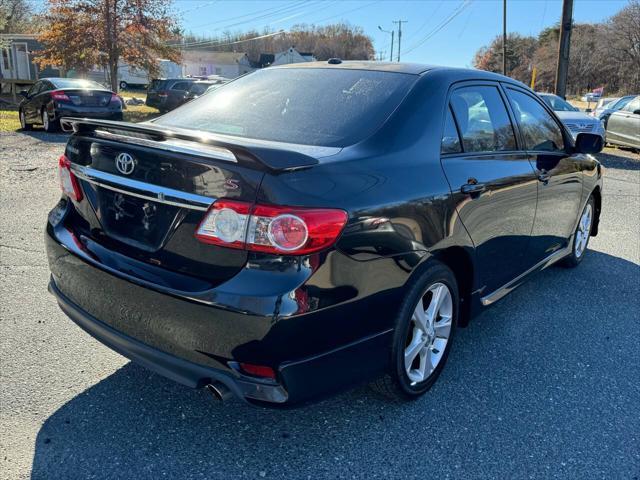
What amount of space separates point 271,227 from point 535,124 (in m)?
2.82

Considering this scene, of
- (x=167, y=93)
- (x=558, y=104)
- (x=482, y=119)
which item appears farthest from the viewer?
(x=167, y=93)

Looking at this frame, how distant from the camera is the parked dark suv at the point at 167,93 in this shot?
2192 centimetres

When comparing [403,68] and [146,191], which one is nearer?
[146,191]

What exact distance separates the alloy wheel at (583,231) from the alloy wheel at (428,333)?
2625 millimetres

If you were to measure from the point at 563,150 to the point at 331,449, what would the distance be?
3.19 meters

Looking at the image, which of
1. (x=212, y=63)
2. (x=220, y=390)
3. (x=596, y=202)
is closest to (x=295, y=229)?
(x=220, y=390)

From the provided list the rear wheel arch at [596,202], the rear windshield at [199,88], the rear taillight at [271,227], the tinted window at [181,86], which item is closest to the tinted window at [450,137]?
the rear taillight at [271,227]

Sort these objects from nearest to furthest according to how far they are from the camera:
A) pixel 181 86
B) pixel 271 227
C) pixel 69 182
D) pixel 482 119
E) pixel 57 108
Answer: pixel 271 227, pixel 69 182, pixel 482 119, pixel 57 108, pixel 181 86

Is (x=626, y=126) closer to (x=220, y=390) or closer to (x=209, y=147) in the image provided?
(x=209, y=147)

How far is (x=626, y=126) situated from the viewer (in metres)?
14.9

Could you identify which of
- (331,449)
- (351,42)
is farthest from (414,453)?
(351,42)

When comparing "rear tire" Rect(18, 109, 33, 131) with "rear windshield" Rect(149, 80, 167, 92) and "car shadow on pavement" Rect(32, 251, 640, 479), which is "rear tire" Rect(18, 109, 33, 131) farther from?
"car shadow on pavement" Rect(32, 251, 640, 479)

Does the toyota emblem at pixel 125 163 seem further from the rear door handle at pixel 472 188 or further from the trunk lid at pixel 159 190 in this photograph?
the rear door handle at pixel 472 188

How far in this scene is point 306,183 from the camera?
84.4 inches
